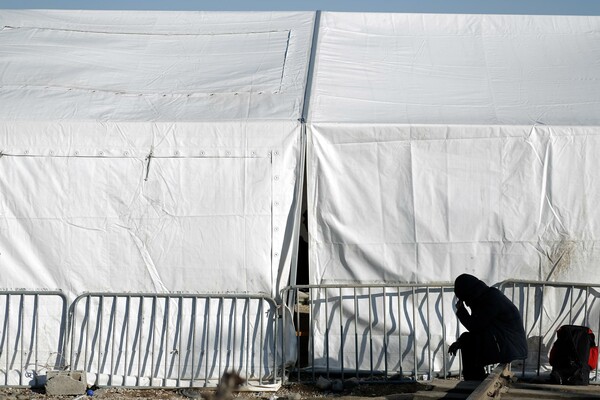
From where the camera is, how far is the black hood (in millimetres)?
7082

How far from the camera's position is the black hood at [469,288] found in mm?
7082

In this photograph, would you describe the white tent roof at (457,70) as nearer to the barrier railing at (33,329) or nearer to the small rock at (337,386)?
the small rock at (337,386)

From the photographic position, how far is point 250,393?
25.8 feet

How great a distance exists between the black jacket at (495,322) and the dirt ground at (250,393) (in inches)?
43.1

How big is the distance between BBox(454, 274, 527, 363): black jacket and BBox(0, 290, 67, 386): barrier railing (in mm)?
3901

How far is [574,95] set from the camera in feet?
29.5

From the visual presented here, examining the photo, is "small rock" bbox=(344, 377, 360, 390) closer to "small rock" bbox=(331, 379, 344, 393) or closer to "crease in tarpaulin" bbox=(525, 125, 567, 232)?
"small rock" bbox=(331, 379, 344, 393)

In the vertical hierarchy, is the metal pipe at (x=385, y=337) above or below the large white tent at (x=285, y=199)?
below

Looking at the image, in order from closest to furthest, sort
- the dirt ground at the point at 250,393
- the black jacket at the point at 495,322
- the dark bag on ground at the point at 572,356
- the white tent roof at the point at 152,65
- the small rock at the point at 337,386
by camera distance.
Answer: the black jacket at the point at 495,322 < the dark bag on ground at the point at 572,356 < the dirt ground at the point at 250,393 < the small rock at the point at 337,386 < the white tent roof at the point at 152,65

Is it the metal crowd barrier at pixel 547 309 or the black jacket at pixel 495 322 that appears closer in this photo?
the black jacket at pixel 495 322

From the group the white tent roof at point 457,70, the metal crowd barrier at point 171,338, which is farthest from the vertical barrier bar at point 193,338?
the white tent roof at point 457,70

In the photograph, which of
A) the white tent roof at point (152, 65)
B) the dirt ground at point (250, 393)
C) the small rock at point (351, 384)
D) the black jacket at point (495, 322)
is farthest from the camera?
the white tent roof at point (152, 65)

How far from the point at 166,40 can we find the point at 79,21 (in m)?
1.49

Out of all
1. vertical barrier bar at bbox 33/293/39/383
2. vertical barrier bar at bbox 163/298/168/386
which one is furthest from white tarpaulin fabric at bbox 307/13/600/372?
vertical barrier bar at bbox 33/293/39/383
